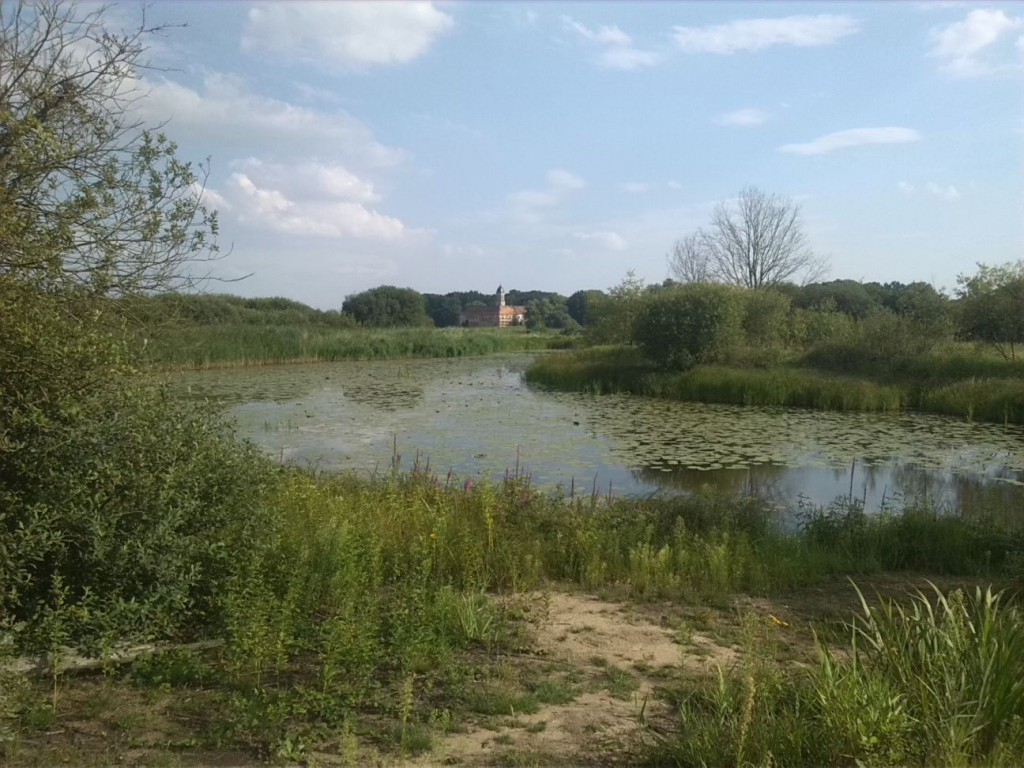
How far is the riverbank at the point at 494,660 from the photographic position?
9.56 ft

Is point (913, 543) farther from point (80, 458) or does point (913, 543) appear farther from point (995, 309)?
point (995, 309)

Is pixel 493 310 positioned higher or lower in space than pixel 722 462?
higher

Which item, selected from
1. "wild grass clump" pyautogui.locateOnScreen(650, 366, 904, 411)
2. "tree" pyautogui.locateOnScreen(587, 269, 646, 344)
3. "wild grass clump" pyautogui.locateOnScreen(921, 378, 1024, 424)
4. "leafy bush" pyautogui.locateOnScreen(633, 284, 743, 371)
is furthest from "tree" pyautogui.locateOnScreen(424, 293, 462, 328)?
"wild grass clump" pyautogui.locateOnScreen(921, 378, 1024, 424)

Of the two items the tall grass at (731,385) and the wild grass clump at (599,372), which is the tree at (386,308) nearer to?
the wild grass clump at (599,372)

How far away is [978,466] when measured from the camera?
41.8ft

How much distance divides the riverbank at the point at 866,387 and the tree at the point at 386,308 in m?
47.1

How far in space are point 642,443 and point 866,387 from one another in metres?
10.1

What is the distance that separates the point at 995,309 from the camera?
2258cm

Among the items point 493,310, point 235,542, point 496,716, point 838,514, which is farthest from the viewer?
point 493,310

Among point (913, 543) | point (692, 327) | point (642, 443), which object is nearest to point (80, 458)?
point (913, 543)

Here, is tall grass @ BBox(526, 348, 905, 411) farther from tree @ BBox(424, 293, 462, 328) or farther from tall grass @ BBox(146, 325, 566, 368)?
tree @ BBox(424, 293, 462, 328)

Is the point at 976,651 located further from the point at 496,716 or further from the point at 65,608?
A: the point at 65,608

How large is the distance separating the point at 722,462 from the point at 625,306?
24817 mm

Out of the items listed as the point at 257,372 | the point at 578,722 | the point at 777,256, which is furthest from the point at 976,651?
the point at 777,256
